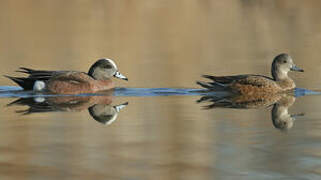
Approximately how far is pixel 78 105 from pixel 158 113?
4.54 ft

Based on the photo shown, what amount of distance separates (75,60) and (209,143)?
32.4ft

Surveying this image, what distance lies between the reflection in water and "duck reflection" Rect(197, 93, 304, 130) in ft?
4.38

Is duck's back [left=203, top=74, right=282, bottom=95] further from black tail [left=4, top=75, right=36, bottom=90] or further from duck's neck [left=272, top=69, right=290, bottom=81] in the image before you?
black tail [left=4, top=75, right=36, bottom=90]

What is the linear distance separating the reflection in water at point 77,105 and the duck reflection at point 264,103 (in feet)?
4.38

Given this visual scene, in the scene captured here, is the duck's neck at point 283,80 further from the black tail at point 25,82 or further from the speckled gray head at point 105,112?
the black tail at point 25,82

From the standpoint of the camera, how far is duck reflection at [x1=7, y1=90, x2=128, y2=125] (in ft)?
36.3

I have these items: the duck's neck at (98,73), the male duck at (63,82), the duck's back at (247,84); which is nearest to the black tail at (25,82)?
the male duck at (63,82)

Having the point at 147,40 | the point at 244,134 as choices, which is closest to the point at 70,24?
the point at 147,40

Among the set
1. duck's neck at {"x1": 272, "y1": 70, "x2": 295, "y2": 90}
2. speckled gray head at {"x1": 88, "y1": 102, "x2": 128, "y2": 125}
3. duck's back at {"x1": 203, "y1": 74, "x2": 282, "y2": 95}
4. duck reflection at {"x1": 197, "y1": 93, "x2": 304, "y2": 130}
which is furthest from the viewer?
duck's neck at {"x1": 272, "y1": 70, "x2": 295, "y2": 90}

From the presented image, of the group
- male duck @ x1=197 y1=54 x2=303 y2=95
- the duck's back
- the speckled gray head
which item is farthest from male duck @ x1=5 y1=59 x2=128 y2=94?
the duck's back

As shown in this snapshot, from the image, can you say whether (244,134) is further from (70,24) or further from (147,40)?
(70,24)

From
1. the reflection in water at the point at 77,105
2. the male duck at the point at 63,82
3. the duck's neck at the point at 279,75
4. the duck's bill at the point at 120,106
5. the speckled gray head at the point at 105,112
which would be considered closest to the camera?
the speckled gray head at the point at 105,112

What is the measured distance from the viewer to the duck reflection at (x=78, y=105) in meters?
11.1

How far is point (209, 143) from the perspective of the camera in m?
8.86
